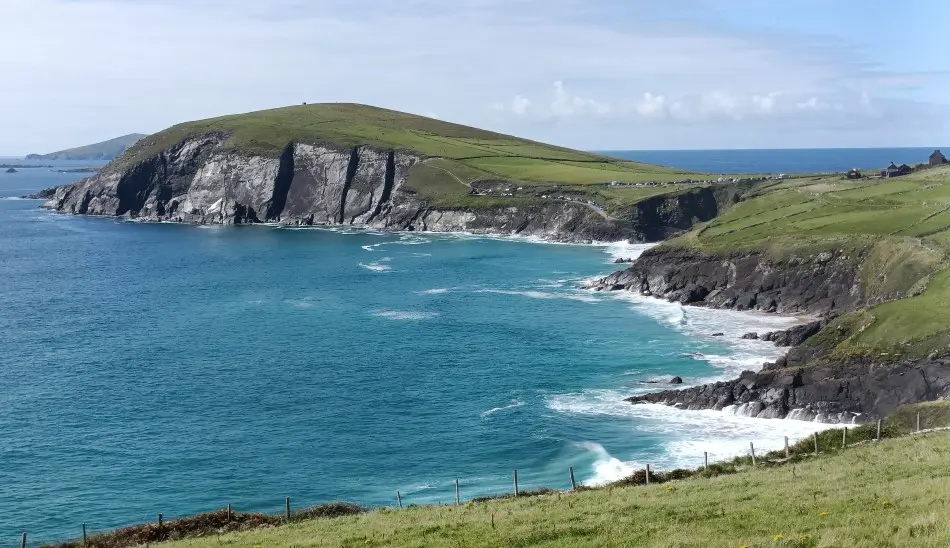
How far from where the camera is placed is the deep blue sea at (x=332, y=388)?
5603 cm

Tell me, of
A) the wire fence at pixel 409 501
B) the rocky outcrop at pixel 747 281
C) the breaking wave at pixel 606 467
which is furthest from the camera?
the rocky outcrop at pixel 747 281

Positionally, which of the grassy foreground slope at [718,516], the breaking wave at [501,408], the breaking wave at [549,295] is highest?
the grassy foreground slope at [718,516]

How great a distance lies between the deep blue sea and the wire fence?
4516mm

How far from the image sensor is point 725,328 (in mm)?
95375

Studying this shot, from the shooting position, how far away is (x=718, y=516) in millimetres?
27734

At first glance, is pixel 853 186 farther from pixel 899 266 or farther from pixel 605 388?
pixel 605 388

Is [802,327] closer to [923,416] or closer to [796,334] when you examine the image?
[796,334]

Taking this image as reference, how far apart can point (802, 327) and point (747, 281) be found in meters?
22.8

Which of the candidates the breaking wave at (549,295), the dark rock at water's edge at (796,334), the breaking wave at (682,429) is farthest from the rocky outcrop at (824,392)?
the breaking wave at (549,295)

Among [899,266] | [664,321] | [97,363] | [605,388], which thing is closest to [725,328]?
[664,321]

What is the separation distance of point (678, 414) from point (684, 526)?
41455mm

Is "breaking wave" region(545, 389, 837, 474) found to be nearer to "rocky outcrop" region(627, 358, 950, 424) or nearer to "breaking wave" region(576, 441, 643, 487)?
"breaking wave" region(576, 441, 643, 487)

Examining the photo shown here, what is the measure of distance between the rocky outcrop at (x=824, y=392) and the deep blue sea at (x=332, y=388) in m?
2.03

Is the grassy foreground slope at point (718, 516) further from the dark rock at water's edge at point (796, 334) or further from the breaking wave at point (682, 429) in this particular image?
the dark rock at water's edge at point (796, 334)
